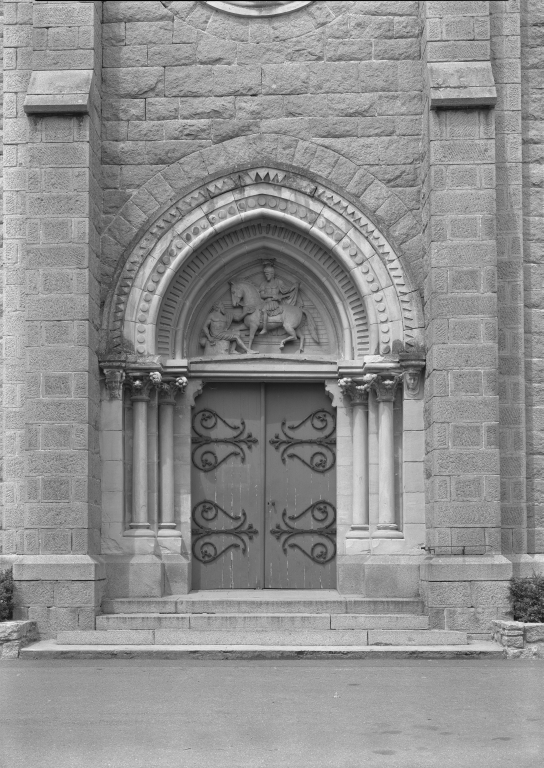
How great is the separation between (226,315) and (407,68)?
3666 mm

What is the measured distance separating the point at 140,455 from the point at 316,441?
7.31 ft

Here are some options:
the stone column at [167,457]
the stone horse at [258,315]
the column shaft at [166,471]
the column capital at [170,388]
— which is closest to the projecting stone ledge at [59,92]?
the stone horse at [258,315]

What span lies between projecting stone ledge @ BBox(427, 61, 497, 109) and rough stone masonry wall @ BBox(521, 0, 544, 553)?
0.75m

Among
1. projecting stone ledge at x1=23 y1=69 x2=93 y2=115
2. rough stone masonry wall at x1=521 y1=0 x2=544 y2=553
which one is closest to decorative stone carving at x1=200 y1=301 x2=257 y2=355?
projecting stone ledge at x1=23 y1=69 x2=93 y2=115

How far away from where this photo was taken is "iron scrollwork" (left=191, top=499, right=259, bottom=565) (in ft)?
49.5

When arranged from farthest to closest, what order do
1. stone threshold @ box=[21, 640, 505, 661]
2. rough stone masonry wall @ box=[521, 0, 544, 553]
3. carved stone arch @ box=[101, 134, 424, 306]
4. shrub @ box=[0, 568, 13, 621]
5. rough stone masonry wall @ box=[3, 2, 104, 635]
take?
carved stone arch @ box=[101, 134, 424, 306]
rough stone masonry wall @ box=[521, 0, 544, 553]
rough stone masonry wall @ box=[3, 2, 104, 635]
shrub @ box=[0, 568, 13, 621]
stone threshold @ box=[21, 640, 505, 661]

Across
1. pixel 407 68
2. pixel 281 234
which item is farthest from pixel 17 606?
pixel 407 68

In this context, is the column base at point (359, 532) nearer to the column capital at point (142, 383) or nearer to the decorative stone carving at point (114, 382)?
the column capital at point (142, 383)

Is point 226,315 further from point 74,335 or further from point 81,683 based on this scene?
point 81,683

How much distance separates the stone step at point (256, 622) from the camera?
43.6ft

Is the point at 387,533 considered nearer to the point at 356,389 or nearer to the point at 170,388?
the point at 356,389

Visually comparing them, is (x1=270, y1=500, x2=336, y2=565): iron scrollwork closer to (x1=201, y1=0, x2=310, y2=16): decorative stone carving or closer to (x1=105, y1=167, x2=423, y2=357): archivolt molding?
(x1=105, y1=167, x2=423, y2=357): archivolt molding

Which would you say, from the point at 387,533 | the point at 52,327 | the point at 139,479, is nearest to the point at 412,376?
the point at 387,533

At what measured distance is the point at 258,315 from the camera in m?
15.2
